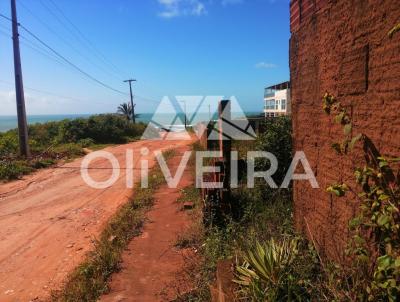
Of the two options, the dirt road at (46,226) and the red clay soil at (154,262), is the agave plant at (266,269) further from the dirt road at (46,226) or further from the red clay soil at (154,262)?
the dirt road at (46,226)

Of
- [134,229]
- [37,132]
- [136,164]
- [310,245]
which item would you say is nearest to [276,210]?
[310,245]

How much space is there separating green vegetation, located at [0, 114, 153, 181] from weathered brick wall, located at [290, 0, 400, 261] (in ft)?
37.4

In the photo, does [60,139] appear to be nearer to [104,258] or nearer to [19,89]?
[19,89]

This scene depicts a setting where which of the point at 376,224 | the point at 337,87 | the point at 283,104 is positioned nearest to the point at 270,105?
the point at 283,104

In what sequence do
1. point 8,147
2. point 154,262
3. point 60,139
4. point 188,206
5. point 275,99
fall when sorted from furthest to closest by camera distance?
point 275,99
point 60,139
point 8,147
point 188,206
point 154,262

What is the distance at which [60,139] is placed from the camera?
24516 mm

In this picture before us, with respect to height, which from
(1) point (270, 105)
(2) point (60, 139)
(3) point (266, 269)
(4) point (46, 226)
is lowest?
(4) point (46, 226)

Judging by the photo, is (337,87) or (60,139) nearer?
(337,87)

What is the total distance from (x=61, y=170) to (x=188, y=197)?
8053mm

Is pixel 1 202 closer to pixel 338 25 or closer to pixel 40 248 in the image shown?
pixel 40 248

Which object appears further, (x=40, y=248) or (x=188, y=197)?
(x=188, y=197)

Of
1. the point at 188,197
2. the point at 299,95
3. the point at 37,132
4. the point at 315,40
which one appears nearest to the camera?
the point at 315,40

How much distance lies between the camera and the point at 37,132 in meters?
25.0

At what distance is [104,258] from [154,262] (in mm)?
684
